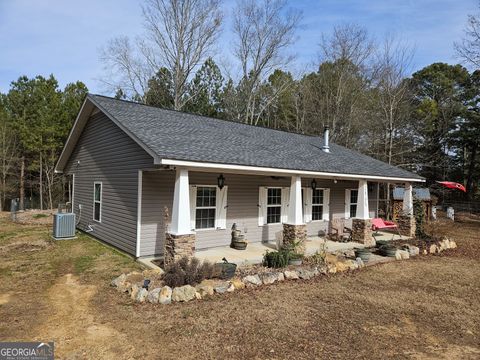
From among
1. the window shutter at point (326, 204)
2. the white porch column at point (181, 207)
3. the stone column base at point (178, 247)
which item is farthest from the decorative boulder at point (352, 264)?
the window shutter at point (326, 204)

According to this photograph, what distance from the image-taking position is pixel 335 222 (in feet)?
43.0

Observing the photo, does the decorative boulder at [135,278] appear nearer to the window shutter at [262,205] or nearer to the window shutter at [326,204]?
the window shutter at [262,205]

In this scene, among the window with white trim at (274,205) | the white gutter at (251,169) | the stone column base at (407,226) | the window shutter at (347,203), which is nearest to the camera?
the white gutter at (251,169)

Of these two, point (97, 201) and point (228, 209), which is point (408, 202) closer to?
point (228, 209)

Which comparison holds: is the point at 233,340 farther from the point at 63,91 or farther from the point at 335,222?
the point at 63,91

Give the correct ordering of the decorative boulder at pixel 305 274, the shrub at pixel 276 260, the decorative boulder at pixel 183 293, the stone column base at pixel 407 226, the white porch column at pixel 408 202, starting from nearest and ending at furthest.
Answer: the decorative boulder at pixel 183 293
the decorative boulder at pixel 305 274
the shrub at pixel 276 260
the stone column base at pixel 407 226
the white porch column at pixel 408 202

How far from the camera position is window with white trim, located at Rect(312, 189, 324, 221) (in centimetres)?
1354

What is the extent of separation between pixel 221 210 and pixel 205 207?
59 centimetres

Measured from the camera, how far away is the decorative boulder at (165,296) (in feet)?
19.5

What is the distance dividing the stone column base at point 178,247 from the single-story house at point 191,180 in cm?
2

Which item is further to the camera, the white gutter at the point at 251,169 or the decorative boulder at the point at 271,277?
the white gutter at the point at 251,169

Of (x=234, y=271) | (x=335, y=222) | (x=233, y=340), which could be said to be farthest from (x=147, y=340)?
(x=335, y=222)

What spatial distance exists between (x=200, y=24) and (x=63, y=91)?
11.7 meters

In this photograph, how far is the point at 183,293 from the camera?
20.0 feet
